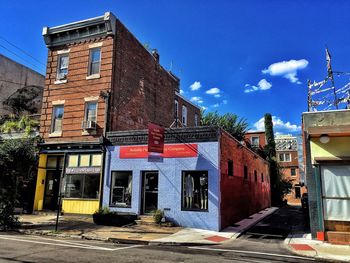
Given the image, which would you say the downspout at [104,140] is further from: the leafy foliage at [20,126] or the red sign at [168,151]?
the leafy foliage at [20,126]

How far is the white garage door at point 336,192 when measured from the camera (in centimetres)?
1156

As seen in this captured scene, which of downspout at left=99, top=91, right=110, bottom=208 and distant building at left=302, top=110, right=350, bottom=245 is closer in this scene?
distant building at left=302, top=110, right=350, bottom=245

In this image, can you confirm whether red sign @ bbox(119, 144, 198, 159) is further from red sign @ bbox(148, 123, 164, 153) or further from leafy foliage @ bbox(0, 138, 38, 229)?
leafy foliage @ bbox(0, 138, 38, 229)

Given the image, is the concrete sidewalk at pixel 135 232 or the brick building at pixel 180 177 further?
the brick building at pixel 180 177

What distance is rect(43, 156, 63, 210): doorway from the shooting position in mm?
19219

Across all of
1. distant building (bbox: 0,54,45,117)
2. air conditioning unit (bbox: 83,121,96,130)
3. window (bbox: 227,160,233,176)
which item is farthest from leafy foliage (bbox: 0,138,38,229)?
distant building (bbox: 0,54,45,117)

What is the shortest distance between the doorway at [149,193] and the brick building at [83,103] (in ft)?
8.98

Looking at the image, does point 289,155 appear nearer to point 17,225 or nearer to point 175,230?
point 175,230

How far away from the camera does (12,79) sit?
96.5ft

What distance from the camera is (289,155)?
186 ft

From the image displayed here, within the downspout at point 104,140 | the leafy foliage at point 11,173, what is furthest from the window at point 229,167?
the leafy foliage at point 11,173

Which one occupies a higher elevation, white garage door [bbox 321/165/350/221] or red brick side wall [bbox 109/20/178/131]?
red brick side wall [bbox 109/20/178/131]

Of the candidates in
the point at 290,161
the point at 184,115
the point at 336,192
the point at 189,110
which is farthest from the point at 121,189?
the point at 290,161

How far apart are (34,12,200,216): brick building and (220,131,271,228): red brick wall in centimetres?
686
